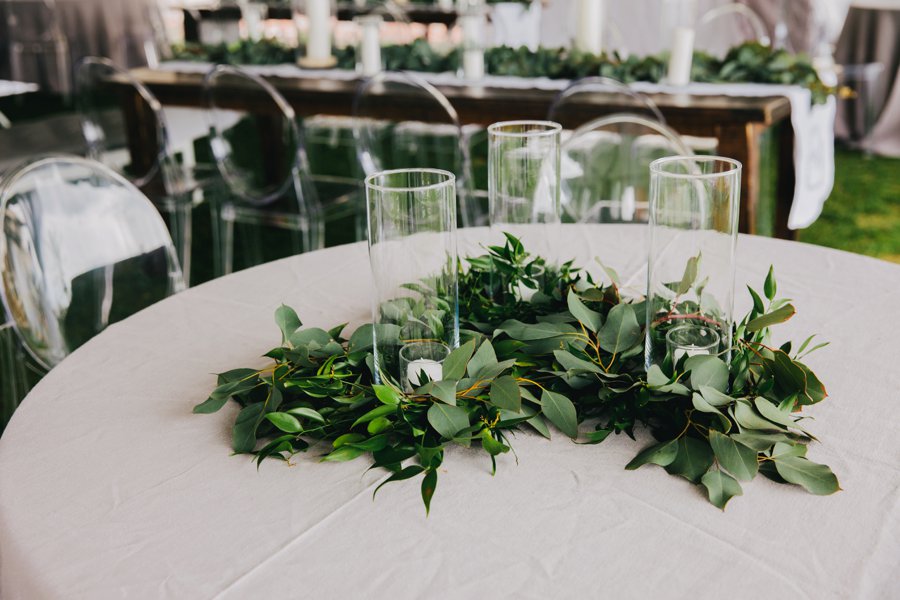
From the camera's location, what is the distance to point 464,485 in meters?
0.84

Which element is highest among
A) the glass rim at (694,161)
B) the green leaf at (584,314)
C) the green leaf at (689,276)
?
the glass rim at (694,161)

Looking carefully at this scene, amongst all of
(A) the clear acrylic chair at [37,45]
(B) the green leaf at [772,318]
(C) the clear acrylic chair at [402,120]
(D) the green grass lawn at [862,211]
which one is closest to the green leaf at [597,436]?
(B) the green leaf at [772,318]

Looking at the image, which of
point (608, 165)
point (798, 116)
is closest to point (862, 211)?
point (798, 116)

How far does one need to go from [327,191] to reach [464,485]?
230cm

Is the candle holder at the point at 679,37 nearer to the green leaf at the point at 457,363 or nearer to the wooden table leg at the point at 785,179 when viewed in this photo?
the wooden table leg at the point at 785,179

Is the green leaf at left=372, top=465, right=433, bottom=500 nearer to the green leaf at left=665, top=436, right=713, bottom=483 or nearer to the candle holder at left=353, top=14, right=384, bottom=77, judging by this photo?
the green leaf at left=665, top=436, right=713, bottom=483

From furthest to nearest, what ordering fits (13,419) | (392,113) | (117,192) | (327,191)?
1. (327,191)
2. (392,113)
3. (117,192)
4. (13,419)

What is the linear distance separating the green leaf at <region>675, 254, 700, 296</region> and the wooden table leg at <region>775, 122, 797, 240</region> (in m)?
2.25

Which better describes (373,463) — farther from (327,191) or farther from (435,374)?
(327,191)

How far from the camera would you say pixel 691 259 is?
2.99ft

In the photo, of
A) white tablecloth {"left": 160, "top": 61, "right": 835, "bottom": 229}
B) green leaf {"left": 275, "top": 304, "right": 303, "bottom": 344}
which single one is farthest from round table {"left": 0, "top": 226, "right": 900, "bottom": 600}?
white tablecloth {"left": 160, "top": 61, "right": 835, "bottom": 229}

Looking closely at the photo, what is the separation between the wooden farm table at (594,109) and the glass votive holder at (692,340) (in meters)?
1.78

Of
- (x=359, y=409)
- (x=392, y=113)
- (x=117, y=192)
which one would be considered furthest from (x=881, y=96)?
(x=359, y=409)

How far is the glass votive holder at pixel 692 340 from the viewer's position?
0.93 m
